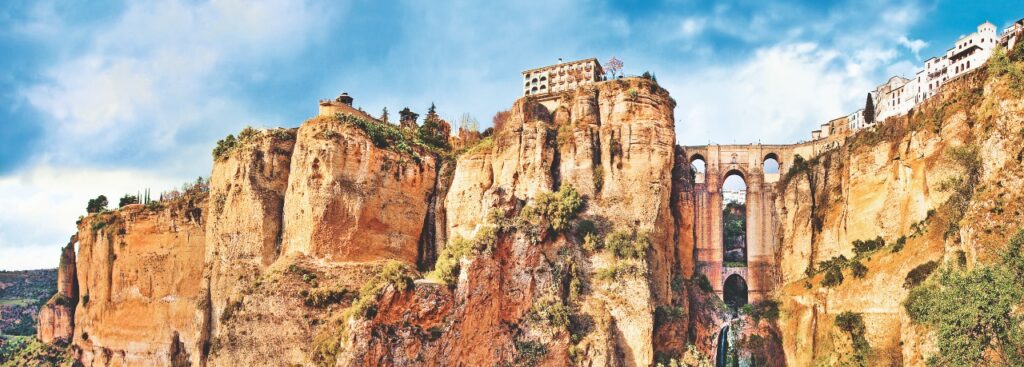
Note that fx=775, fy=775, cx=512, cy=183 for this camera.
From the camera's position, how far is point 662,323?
4131 cm

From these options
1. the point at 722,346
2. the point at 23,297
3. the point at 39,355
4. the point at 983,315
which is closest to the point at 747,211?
the point at 722,346

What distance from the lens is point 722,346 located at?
156ft

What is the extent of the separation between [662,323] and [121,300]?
4244 centimetres

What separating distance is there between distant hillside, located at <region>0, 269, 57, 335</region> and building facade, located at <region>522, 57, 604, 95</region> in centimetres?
6766

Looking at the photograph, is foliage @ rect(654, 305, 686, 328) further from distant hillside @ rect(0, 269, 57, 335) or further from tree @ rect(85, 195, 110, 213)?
distant hillside @ rect(0, 269, 57, 335)

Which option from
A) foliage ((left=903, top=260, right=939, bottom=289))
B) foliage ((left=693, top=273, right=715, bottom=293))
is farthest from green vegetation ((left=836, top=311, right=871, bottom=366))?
foliage ((left=693, top=273, right=715, bottom=293))

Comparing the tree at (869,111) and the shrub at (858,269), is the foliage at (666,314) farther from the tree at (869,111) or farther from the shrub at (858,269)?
the tree at (869,111)

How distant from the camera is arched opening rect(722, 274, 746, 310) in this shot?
177 ft

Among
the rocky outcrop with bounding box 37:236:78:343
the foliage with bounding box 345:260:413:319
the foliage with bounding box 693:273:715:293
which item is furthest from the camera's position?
the rocky outcrop with bounding box 37:236:78:343

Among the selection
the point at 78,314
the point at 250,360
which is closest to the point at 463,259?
the point at 250,360

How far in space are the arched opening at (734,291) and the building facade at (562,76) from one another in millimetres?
18282

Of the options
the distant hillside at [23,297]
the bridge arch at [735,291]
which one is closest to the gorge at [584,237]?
the bridge arch at [735,291]

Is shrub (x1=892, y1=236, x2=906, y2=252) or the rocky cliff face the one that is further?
shrub (x1=892, y1=236, x2=906, y2=252)

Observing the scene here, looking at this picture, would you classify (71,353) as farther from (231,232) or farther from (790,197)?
(790,197)
